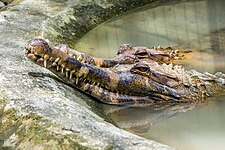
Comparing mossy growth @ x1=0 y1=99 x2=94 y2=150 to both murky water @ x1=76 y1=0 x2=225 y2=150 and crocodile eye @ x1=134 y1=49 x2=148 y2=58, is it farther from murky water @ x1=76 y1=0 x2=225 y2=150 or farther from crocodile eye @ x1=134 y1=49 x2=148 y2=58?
crocodile eye @ x1=134 y1=49 x2=148 y2=58

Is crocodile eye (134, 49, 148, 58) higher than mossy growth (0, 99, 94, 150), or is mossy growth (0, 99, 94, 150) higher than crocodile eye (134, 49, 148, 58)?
crocodile eye (134, 49, 148, 58)

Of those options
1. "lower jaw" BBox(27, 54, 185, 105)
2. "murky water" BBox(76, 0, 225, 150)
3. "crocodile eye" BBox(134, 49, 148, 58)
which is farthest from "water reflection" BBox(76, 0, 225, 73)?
"lower jaw" BBox(27, 54, 185, 105)

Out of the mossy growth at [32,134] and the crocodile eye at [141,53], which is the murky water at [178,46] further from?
the mossy growth at [32,134]

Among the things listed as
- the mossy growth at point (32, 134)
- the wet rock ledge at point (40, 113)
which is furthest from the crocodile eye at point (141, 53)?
the mossy growth at point (32, 134)

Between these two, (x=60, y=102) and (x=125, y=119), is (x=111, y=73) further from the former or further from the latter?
(x=60, y=102)

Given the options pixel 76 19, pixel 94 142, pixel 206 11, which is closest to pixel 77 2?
pixel 76 19

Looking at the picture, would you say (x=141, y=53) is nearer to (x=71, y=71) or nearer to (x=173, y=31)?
(x=71, y=71)
